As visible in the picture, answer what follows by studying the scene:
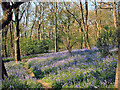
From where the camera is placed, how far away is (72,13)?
1370 centimetres

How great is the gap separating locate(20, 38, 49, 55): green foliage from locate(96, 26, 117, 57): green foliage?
33.8ft

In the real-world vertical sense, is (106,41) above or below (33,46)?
above

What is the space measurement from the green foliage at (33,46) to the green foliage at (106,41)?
10.3 meters

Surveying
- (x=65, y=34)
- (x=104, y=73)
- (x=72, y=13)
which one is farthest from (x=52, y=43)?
(x=104, y=73)

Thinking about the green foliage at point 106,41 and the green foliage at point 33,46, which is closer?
the green foliage at point 106,41

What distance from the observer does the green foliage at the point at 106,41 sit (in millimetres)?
7027

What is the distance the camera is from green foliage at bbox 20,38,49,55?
16359mm

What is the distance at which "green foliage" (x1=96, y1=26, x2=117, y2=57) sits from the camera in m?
7.03

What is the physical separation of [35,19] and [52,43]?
23.6 feet

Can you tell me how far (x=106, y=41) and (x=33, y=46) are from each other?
11.7 m

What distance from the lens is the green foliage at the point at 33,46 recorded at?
1636cm

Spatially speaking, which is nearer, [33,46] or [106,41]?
[106,41]

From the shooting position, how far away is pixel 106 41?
23.4 ft

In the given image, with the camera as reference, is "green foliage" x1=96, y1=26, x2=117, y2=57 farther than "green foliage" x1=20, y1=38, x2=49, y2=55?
No
